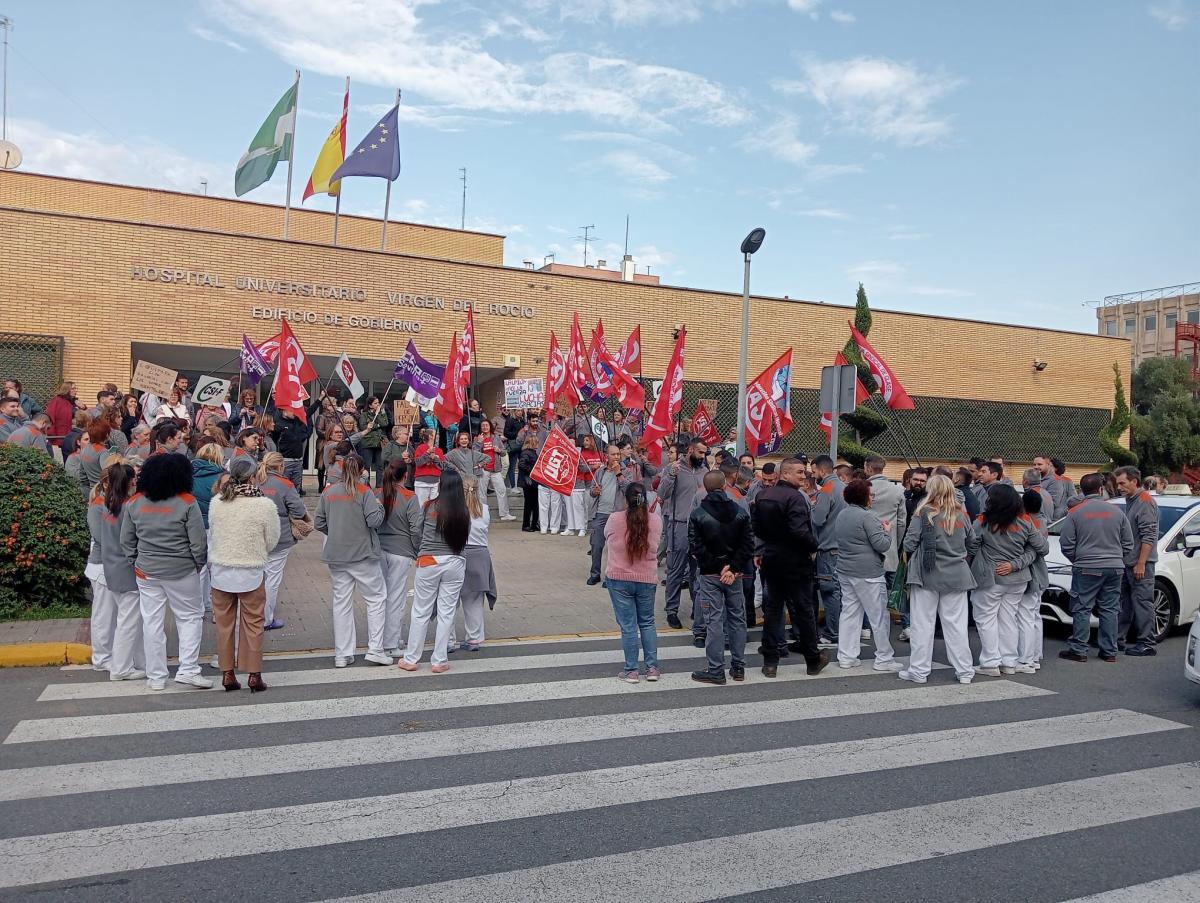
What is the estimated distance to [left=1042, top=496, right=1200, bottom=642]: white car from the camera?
418 inches

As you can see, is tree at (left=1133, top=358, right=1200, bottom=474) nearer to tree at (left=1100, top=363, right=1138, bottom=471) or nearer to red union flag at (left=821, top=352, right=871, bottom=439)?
tree at (left=1100, top=363, right=1138, bottom=471)

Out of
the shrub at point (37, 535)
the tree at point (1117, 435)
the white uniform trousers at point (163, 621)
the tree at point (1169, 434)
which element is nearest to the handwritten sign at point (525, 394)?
the shrub at point (37, 535)

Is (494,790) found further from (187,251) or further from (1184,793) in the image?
(187,251)

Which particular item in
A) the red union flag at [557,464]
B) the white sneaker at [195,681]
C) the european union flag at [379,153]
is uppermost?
the european union flag at [379,153]

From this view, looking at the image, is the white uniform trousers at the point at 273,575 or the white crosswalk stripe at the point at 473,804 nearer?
the white crosswalk stripe at the point at 473,804

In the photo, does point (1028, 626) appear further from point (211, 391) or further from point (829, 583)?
point (211, 391)

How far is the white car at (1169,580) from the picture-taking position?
10617mm

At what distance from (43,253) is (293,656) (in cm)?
1437

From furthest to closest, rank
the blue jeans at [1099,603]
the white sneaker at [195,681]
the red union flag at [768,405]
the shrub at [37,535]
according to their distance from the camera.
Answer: the red union flag at [768,405] → the blue jeans at [1099,603] → the shrub at [37,535] → the white sneaker at [195,681]

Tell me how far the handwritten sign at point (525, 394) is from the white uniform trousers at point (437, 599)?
1175cm

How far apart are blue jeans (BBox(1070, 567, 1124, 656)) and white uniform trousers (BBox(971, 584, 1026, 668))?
1.13 metres

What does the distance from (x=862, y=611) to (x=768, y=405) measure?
305 inches

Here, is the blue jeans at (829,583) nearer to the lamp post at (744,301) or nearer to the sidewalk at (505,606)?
the sidewalk at (505,606)

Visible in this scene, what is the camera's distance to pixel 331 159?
23438 mm
